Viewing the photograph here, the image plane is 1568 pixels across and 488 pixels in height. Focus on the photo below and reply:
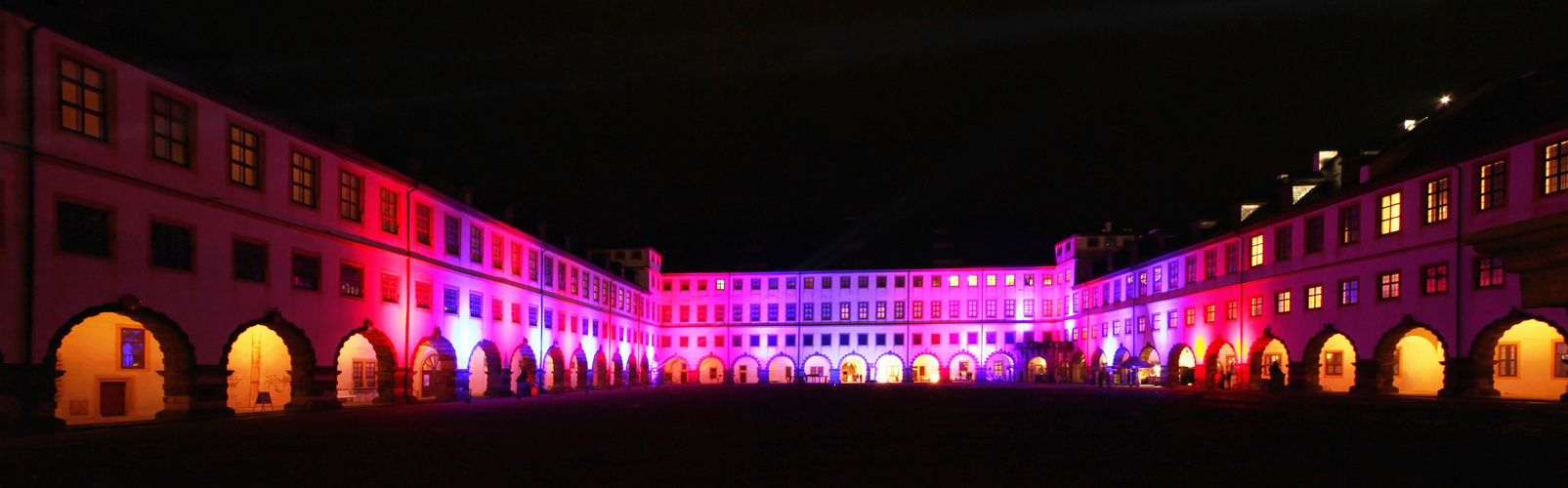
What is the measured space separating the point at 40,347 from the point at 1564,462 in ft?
79.8

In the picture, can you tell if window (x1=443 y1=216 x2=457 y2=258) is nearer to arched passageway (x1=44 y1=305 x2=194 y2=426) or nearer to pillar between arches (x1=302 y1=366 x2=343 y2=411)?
pillar between arches (x1=302 y1=366 x2=343 y2=411)

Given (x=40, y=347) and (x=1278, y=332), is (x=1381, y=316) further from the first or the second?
(x=40, y=347)

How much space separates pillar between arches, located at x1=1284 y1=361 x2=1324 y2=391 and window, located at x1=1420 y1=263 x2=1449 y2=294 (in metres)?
8.04

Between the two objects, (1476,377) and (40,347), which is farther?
(1476,377)

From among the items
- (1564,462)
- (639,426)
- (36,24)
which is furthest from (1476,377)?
(36,24)

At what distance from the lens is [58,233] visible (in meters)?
19.3

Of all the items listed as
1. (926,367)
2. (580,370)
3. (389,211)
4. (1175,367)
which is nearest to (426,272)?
(389,211)

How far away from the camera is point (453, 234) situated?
38.7 meters

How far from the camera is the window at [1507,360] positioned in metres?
36.4

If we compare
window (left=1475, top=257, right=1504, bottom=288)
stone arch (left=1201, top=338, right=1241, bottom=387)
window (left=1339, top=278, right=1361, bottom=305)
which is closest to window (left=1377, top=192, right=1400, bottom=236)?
window (left=1339, top=278, right=1361, bottom=305)

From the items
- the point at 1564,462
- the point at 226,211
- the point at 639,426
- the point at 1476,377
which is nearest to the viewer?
the point at 1564,462

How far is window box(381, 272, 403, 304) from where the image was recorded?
32406 millimetres

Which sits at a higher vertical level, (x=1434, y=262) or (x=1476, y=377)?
(x=1434, y=262)

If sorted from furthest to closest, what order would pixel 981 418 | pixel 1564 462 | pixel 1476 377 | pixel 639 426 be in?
pixel 1476 377 → pixel 981 418 → pixel 639 426 → pixel 1564 462
